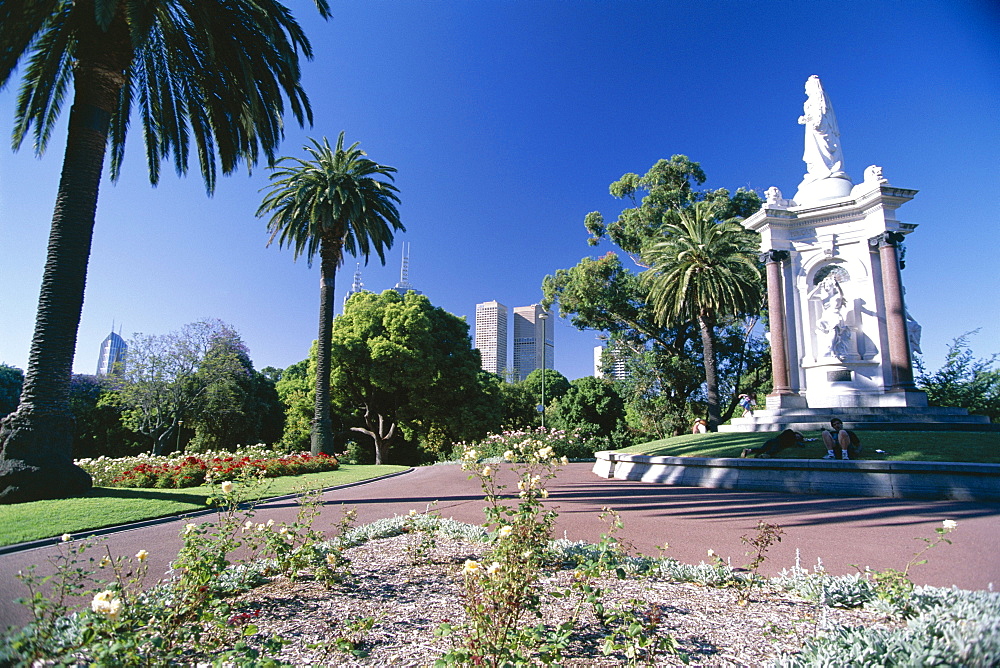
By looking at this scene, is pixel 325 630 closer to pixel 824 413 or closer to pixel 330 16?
pixel 330 16

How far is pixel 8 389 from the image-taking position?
31.8 metres

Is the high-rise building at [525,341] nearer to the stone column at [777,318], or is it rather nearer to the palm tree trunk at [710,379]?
the palm tree trunk at [710,379]

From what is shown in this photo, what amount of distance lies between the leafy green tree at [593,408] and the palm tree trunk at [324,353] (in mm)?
16516

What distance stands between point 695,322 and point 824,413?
13.9m

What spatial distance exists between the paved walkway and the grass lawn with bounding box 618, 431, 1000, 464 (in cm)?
237

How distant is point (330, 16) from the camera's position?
12.5 meters

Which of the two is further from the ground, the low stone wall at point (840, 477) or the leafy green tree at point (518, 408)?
the leafy green tree at point (518, 408)

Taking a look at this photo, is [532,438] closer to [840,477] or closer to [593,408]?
[840,477]

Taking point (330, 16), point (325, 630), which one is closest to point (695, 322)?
point (330, 16)

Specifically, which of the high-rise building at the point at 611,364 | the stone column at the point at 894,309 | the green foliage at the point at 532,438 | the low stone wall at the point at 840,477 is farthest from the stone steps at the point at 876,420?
the high-rise building at the point at 611,364

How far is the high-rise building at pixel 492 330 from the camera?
12850 cm

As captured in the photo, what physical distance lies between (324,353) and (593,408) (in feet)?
61.6

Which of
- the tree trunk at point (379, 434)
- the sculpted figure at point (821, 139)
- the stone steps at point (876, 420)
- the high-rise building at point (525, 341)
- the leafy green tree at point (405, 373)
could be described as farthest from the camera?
the high-rise building at point (525, 341)

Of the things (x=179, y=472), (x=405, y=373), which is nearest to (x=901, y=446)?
(x=179, y=472)
